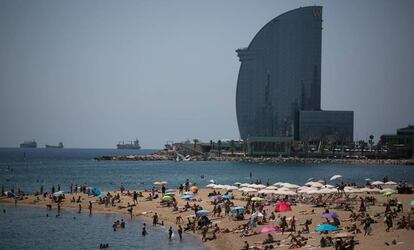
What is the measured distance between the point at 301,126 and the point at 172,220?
14962cm

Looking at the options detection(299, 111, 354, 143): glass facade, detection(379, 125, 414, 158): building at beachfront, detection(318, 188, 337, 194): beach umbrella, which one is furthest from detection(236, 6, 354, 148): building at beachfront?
detection(318, 188, 337, 194): beach umbrella

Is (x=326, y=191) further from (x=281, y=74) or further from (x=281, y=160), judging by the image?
(x=281, y=74)

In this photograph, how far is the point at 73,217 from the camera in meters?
42.4

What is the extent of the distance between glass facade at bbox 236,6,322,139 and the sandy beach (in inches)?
5335

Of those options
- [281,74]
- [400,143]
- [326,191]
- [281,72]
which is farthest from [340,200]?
[281,72]

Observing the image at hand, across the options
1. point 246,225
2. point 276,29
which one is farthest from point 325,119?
point 246,225

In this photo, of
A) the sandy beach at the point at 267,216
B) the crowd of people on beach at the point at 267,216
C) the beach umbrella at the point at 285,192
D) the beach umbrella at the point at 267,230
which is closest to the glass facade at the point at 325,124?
the sandy beach at the point at 267,216

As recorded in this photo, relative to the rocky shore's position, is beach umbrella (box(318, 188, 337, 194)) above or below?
below

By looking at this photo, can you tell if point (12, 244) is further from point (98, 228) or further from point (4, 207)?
point (4, 207)

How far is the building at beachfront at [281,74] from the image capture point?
624 feet

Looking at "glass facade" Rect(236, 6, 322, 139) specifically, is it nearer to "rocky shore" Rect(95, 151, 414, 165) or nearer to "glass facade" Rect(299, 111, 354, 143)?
"glass facade" Rect(299, 111, 354, 143)

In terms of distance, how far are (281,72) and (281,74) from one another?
0.65 metres

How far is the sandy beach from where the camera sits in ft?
88.8

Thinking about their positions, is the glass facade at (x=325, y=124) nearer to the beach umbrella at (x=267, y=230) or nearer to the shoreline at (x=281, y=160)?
the shoreline at (x=281, y=160)
